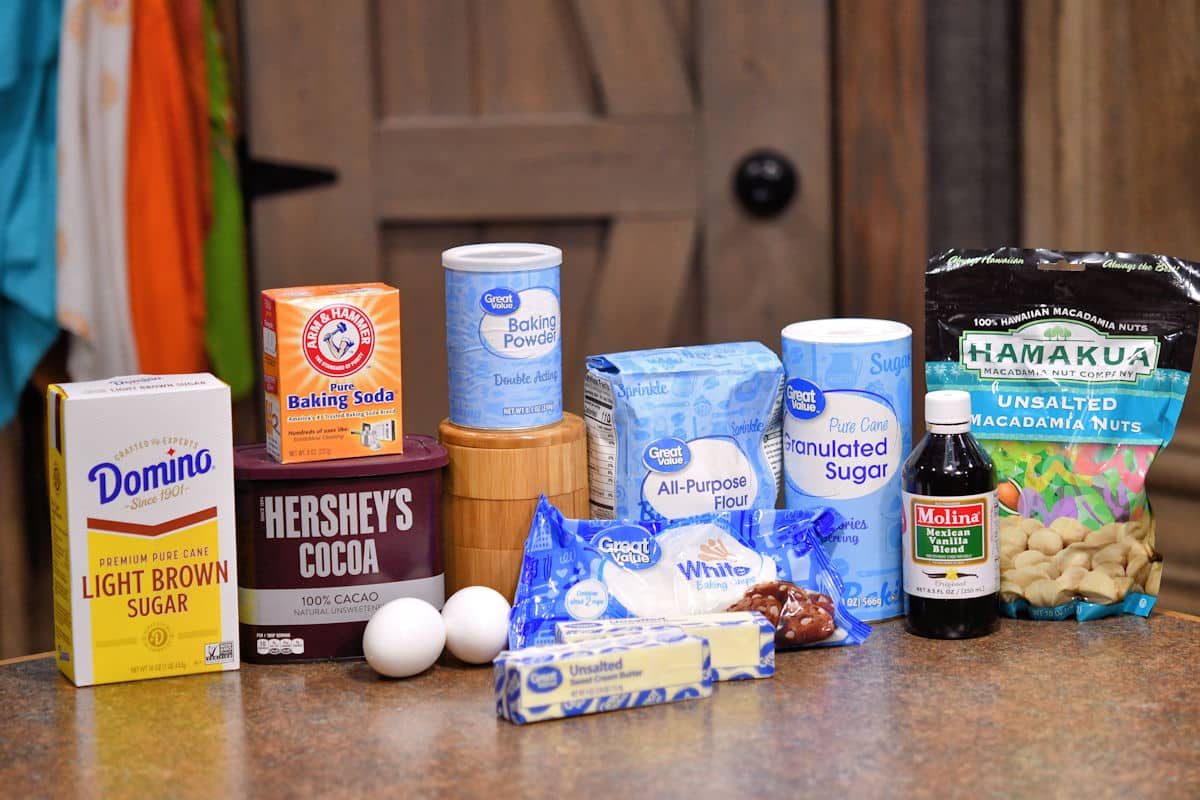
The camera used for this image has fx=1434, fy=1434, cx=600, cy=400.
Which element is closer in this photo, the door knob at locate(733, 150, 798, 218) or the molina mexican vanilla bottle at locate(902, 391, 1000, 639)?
the molina mexican vanilla bottle at locate(902, 391, 1000, 639)

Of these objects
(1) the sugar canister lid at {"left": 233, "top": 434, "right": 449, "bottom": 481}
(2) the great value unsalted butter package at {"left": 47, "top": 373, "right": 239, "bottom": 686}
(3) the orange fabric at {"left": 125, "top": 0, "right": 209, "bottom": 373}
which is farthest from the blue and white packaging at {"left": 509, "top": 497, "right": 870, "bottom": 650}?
(3) the orange fabric at {"left": 125, "top": 0, "right": 209, "bottom": 373}

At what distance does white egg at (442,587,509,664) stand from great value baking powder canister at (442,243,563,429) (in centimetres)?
15

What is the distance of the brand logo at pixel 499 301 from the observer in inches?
48.1

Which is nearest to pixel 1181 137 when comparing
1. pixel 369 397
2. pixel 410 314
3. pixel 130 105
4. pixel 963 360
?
pixel 963 360

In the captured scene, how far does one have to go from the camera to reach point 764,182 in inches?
85.4

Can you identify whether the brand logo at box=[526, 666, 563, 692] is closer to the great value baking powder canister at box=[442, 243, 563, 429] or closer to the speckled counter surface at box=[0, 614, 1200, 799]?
the speckled counter surface at box=[0, 614, 1200, 799]

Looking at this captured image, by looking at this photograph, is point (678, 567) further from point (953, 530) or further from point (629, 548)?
point (953, 530)

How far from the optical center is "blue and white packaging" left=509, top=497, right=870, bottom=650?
1.21 m

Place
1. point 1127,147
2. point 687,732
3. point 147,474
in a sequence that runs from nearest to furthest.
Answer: point 687,732
point 147,474
point 1127,147

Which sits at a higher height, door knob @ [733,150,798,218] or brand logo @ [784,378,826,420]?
door knob @ [733,150,798,218]

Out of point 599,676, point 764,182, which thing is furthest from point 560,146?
point 599,676

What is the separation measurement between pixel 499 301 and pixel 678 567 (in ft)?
0.90

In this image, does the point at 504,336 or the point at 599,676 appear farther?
the point at 504,336

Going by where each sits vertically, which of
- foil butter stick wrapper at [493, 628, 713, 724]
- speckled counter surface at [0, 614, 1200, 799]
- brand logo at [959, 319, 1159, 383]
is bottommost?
speckled counter surface at [0, 614, 1200, 799]
